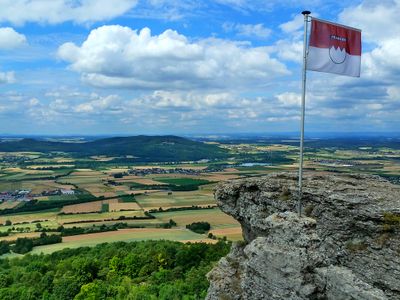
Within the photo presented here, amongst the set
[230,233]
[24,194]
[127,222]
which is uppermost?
[230,233]

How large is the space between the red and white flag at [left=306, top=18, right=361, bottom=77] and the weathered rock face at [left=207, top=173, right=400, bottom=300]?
5.40m

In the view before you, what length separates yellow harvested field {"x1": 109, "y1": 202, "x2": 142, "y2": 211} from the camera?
361 feet

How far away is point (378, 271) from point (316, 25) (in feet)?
34.2

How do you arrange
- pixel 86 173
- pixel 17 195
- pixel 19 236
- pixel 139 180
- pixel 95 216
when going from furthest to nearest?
pixel 86 173
pixel 139 180
pixel 17 195
pixel 95 216
pixel 19 236

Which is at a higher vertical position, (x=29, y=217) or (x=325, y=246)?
(x=325, y=246)

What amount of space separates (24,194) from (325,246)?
427ft

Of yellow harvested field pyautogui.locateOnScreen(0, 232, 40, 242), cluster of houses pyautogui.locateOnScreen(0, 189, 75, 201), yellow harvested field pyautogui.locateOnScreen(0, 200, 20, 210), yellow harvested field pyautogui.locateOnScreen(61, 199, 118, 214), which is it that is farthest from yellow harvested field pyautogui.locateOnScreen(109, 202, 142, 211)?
cluster of houses pyautogui.locateOnScreen(0, 189, 75, 201)

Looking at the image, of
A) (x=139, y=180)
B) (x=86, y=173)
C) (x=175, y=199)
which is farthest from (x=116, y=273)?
(x=86, y=173)

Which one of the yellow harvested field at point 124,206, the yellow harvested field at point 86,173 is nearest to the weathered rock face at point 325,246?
the yellow harvested field at point 124,206

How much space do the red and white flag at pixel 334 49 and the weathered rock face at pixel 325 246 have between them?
540 centimetres

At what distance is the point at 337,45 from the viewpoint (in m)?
19.5

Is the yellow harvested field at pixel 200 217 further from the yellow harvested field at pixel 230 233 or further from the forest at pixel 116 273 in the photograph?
the forest at pixel 116 273

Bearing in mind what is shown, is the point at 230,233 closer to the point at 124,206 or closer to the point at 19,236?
the point at 19,236

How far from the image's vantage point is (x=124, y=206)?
113 m
